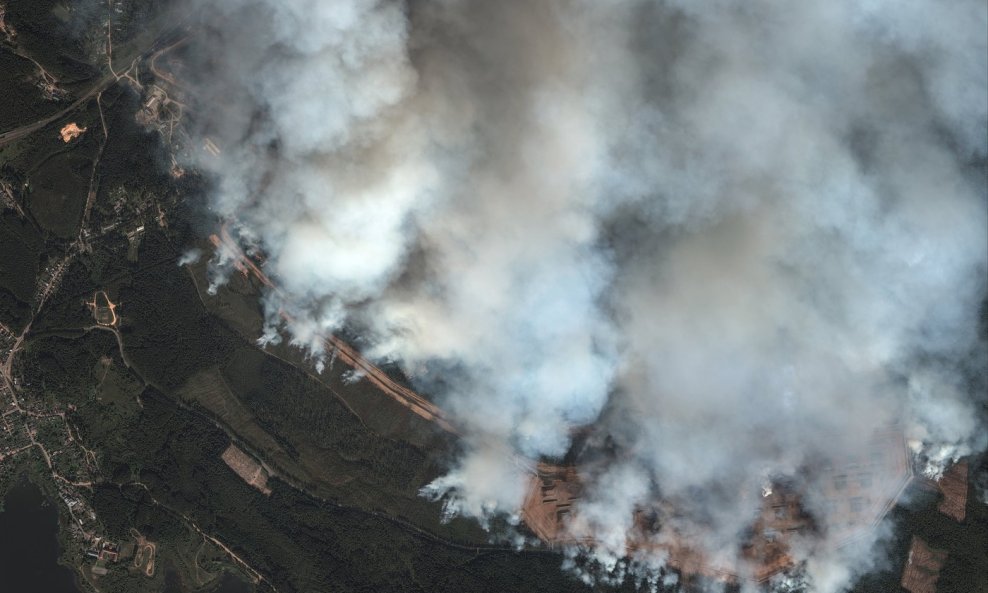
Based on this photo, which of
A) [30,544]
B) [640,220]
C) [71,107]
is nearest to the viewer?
[640,220]

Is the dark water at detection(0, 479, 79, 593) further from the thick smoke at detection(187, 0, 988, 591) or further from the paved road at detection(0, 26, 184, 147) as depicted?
the paved road at detection(0, 26, 184, 147)

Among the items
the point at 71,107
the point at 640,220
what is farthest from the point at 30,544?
the point at 640,220

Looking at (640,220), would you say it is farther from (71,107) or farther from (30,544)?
(30,544)

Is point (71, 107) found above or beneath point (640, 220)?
beneath

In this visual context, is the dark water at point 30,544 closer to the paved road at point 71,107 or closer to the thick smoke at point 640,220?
the thick smoke at point 640,220

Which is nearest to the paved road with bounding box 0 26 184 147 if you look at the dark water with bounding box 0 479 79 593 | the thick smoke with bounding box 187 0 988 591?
the thick smoke with bounding box 187 0 988 591

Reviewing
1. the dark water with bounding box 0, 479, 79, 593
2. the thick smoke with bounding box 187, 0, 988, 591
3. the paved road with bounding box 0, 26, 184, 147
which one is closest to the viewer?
the thick smoke with bounding box 187, 0, 988, 591

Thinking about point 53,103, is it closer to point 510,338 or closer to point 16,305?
point 16,305
